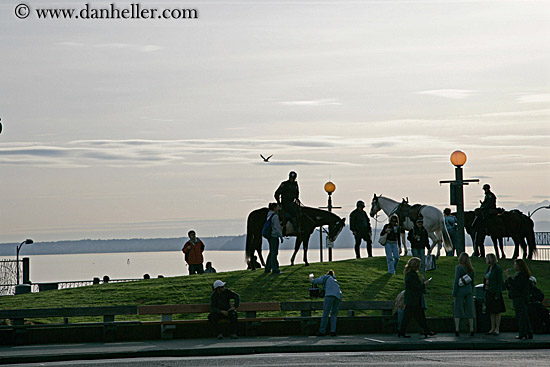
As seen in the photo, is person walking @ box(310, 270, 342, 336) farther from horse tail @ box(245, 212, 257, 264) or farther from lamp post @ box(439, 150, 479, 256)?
horse tail @ box(245, 212, 257, 264)

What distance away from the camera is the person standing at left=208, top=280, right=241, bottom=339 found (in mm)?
23891

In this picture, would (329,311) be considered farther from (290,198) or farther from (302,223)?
(302,223)

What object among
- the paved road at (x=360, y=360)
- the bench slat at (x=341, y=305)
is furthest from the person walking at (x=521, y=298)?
the bench slat at (x=341, y=305)

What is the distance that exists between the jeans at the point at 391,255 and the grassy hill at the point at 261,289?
0.32m

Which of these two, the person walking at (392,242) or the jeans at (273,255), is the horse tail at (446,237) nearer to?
the person walking at (392,242)

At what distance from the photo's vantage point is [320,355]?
2100cm

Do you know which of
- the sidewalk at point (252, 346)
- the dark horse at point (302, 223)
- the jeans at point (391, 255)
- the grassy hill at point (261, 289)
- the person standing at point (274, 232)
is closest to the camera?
the sidewalk at point (252, 346)

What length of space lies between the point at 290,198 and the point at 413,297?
1060 cm

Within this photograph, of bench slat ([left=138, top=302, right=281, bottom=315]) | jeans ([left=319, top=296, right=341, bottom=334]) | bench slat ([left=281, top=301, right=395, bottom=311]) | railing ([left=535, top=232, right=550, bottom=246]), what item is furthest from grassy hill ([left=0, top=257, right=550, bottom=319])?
railing ([left=535, top=232, right=550, bottom=246])

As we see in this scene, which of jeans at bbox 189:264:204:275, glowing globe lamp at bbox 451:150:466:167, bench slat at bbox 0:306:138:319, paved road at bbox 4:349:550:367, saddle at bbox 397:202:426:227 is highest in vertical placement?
glowing globe lamp at bbox 451:150:466:167

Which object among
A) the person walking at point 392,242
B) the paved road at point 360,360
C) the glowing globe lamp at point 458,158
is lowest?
the paved road at point 360,360

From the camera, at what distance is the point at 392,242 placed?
3316 cm

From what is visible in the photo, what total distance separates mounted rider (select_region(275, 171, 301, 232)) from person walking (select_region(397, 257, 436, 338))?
10098 millimetres

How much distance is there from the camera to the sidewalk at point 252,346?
21.2 meters
